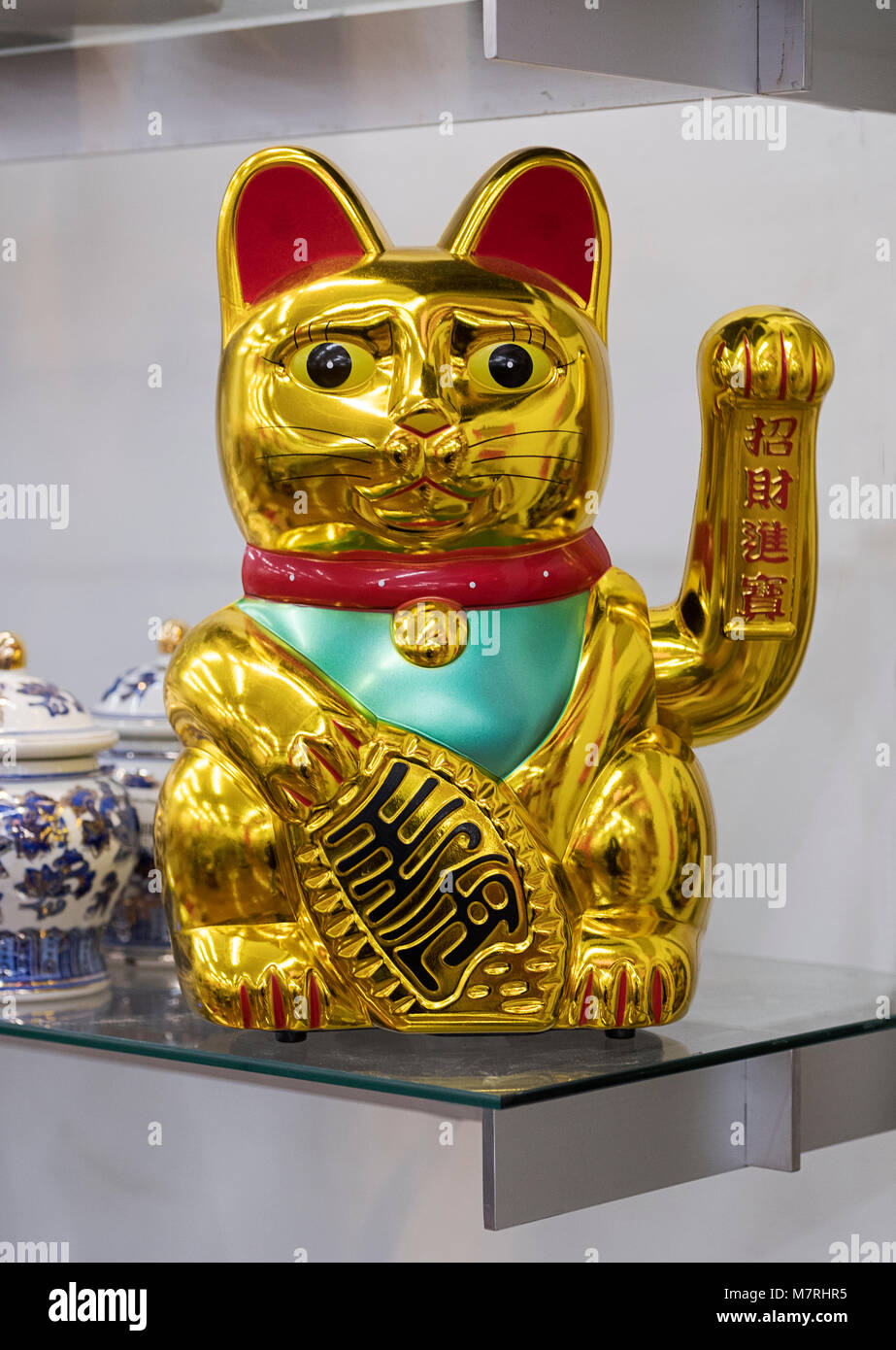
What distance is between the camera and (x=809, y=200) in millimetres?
1087

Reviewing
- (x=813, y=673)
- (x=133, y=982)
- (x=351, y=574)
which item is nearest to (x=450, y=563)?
(x=351, y=574)

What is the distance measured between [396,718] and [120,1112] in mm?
670

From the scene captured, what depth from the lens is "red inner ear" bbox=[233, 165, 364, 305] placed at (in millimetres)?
781

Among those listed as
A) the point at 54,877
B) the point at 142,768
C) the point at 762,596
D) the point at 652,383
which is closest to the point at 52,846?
the point at 54,877

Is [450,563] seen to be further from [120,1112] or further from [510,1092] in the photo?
[120,1112]

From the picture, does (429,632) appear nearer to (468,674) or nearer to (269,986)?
(468,674)

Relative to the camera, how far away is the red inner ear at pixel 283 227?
781mm

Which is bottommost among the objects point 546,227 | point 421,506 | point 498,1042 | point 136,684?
point 498,1042

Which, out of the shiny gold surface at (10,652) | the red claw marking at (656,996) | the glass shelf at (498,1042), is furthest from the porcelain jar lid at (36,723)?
the red claw marking at (656,996)

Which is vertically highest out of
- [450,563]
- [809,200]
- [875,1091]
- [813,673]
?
[809,200]

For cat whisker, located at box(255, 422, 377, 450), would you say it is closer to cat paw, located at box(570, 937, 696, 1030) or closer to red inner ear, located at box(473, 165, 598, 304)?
red inner ear, located at box(473, 165, 598, 304)

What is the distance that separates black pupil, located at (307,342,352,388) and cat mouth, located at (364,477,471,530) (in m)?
0.05

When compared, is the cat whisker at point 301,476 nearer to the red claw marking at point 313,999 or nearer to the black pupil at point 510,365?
the black pupil at point 510,365

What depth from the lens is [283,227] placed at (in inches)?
31.0
